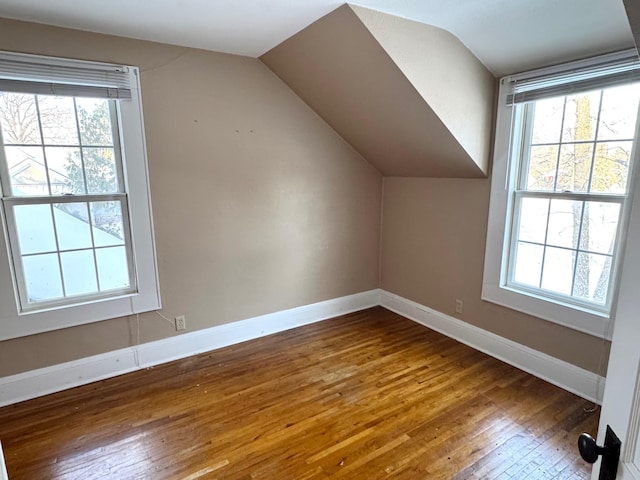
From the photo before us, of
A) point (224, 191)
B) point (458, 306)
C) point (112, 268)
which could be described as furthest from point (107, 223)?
point (458, 306)

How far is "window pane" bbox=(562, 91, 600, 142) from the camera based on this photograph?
7.38ft

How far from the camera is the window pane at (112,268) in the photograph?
255cm

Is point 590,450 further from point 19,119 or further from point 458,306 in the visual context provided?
point 19,119

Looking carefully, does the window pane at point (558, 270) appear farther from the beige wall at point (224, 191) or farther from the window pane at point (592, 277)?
the beige wall at point (224, 191)

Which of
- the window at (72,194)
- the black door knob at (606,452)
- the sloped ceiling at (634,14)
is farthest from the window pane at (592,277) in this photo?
the window at (72,194)

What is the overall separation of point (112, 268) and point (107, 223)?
340mm

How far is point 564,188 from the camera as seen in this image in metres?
2.45

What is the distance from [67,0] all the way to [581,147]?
3205 mm

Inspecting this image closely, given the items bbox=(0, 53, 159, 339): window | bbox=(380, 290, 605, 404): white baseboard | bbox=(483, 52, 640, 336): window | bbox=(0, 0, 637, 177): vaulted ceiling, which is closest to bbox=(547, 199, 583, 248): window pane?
bbox=(483, 52, 640, 336): window

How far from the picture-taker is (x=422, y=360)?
9.31ft

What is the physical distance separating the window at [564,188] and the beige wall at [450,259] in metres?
0.11

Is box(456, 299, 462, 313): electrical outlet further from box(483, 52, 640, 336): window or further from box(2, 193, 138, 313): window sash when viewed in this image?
box(2, 193, 138, 313): window sash

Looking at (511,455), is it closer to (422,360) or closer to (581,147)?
(422,360)

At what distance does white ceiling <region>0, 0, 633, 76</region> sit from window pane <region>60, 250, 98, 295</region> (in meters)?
1.48
